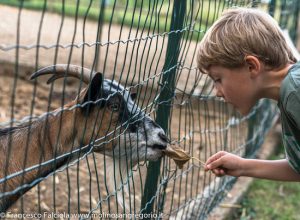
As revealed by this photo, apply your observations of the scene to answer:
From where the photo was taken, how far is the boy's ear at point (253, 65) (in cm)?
237

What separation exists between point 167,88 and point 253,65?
75cm

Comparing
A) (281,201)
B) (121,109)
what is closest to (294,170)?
(121,109)

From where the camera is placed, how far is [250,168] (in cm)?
271

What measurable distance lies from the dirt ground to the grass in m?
0.45

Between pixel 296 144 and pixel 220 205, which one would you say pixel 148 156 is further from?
pixel 220 205

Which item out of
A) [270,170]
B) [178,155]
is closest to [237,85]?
[270,170]

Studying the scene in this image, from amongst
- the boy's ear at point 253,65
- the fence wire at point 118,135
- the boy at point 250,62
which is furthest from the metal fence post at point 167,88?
the boy's ear at point 253,65

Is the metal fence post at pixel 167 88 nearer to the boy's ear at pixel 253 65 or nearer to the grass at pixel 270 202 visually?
the boy's ear at pixel 253 65

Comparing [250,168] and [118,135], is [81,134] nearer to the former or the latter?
[118,135]

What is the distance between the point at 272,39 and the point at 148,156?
0.98 meters

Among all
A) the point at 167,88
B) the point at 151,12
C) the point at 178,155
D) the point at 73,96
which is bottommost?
the point at 73,96

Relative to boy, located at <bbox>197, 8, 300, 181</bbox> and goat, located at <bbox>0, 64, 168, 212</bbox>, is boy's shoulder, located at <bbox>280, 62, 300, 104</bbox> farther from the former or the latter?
goat, located at <bbox>0, 64, 168, 212</bbox>

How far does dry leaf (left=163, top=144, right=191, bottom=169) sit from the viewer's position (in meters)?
2.90

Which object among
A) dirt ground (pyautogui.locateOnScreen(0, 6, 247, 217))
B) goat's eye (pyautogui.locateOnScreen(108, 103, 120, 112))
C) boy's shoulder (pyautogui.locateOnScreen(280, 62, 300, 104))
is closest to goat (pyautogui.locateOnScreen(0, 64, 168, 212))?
goat's eye (pyautogui.locateOnScreen(108, 103, 120, 112))
